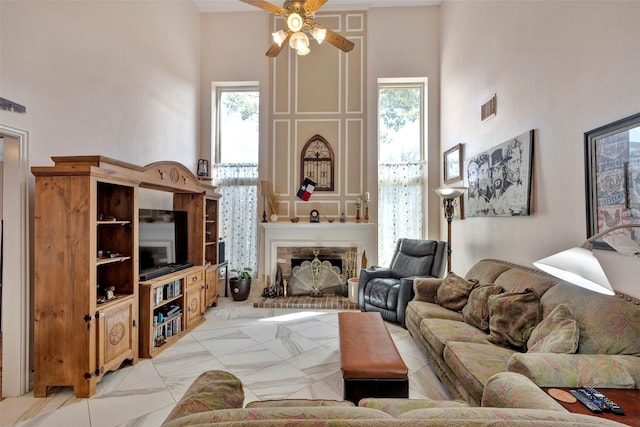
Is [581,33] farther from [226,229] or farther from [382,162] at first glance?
[226,229]

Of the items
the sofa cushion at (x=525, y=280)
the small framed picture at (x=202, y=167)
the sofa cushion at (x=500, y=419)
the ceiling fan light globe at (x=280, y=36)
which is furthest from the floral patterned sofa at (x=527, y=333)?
the small framed picture at (x=202, y=167)

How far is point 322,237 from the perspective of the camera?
15.7 ft

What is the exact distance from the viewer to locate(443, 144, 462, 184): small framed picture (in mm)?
4008

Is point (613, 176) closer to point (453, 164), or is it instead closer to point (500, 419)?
point (500, 419)

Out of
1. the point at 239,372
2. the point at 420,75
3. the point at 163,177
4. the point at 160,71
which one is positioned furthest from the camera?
the point at 420,75

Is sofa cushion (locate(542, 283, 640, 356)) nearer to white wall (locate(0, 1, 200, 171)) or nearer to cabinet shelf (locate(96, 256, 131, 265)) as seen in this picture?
cabinet shelf (locate(96, 256, 131, 265))

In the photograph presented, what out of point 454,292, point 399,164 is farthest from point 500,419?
point 399,164

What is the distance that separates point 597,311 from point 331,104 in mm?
4287

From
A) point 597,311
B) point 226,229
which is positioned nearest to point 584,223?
point 597,311

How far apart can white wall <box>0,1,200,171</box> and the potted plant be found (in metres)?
2.02

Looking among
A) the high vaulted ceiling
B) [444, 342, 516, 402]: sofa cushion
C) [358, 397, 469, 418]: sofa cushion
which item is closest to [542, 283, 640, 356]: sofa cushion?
[444, 342, 516, 402]: sofa cushion

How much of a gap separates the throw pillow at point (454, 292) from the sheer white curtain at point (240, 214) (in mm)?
3063

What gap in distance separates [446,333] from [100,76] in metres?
3.91

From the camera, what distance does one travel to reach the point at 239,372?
247cm
